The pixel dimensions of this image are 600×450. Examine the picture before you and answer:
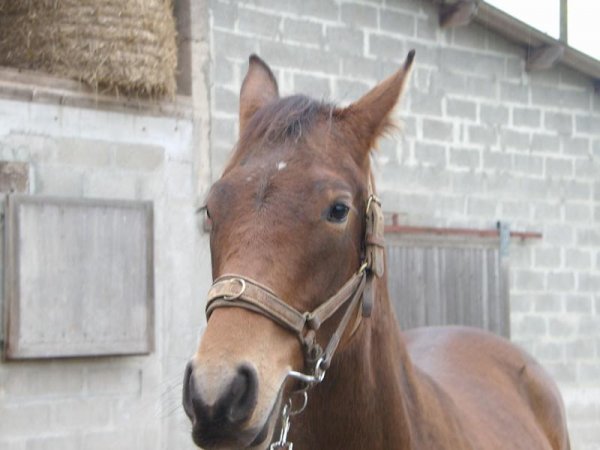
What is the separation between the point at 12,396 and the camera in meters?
5.72

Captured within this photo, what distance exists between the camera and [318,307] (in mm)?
2762

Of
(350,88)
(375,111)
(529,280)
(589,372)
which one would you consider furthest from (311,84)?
(375,111)

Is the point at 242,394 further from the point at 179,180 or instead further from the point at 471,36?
the point at 471,36

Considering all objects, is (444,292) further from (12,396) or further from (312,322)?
(312,322)

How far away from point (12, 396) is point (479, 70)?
4358mm

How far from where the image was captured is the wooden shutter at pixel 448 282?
7.70m

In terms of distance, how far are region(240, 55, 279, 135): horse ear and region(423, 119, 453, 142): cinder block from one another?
14.6ft

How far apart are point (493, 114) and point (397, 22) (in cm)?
110

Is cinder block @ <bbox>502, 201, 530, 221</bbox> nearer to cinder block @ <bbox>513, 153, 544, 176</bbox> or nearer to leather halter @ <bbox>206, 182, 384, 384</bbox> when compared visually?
cinder block @ <bbox>513, 153, 544, 176</bbox>

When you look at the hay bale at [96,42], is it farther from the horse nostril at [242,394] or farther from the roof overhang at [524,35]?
the horse nostril at [242,394]

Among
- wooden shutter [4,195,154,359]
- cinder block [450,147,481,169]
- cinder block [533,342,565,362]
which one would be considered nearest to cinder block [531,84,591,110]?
cinder block [450,147,481,169]

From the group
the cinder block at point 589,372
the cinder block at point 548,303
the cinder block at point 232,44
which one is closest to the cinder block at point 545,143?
the cinder block at point 548,303

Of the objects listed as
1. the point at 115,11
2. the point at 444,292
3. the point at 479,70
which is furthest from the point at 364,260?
the point at 479,70

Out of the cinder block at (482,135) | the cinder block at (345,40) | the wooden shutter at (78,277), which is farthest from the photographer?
the cinder block at (482,135)
